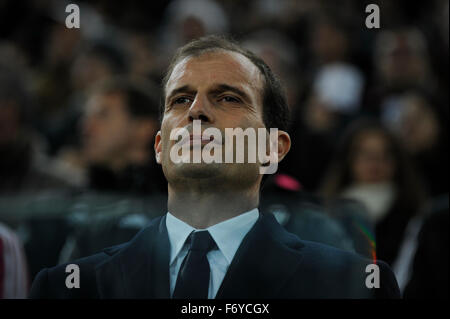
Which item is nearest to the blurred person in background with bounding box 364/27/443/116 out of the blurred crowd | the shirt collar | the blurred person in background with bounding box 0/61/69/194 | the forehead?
the blurred crowd

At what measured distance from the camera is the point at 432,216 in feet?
7.80

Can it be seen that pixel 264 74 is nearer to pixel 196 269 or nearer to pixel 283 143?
pixel 283 143

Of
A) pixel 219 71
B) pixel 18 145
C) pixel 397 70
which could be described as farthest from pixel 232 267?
pixel 397 70

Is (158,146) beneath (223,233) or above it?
above

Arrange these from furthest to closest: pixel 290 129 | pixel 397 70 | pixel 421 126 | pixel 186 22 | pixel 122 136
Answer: pixel 421 126 < pixel 397 70 < pixel 122 136 < pixel 186 22 < pixel 290 129

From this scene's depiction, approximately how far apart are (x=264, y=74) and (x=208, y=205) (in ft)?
1.09

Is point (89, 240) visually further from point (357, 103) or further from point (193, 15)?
point (357, 103)

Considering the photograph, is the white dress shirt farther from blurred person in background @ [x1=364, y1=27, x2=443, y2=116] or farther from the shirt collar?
blurred person in background @ [x1=364, y1=27, x2=443, y2=116]

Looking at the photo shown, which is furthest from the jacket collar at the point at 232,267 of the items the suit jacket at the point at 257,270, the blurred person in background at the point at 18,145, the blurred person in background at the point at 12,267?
the blurred person in background at the point at 18,145

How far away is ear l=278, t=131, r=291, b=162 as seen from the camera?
1.55 m

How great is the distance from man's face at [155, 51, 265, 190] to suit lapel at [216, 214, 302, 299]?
0.15m

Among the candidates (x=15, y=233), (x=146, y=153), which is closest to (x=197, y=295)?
(x=146, y=153)

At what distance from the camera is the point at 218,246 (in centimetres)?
150
